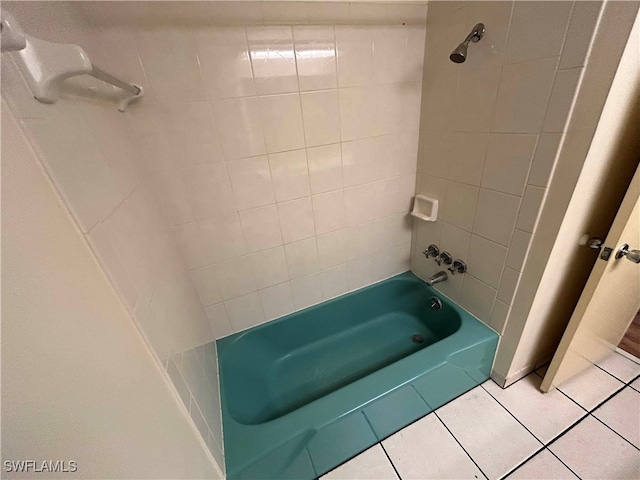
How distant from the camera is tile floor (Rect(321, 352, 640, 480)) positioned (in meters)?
1.02

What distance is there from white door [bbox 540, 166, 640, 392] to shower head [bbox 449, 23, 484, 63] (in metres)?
0.63

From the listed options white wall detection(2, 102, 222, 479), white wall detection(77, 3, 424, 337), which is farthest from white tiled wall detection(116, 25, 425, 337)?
white wall detection(2, 102, 222, 479)

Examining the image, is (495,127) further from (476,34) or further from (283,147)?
(283,147)

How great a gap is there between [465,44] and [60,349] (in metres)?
1.28

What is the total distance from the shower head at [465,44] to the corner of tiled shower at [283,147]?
0.04 metres

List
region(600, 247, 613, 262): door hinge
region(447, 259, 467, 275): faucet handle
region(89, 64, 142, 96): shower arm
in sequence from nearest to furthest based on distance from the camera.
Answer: region(89, 64, 142, 96): shower arm < region(600, 247, 613, 262): door hinge < region(447, 259, 467, 275): faucet handle

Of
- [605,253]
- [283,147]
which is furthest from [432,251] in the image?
[283,147]

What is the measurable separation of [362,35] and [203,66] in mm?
643

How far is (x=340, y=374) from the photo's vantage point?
146 centimetres

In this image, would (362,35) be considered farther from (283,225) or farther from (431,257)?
(431,257)

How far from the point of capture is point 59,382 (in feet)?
1.14

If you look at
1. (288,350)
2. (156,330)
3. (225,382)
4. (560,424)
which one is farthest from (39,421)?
(560,424)

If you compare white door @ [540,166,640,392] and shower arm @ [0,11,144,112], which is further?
white door @ [540,166,640,392]

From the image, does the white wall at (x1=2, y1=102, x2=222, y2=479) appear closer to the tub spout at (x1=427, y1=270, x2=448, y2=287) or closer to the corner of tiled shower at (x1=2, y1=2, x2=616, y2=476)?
the corner of tiled shower at (x1=2, y1=2, x2=616, y2=476)
